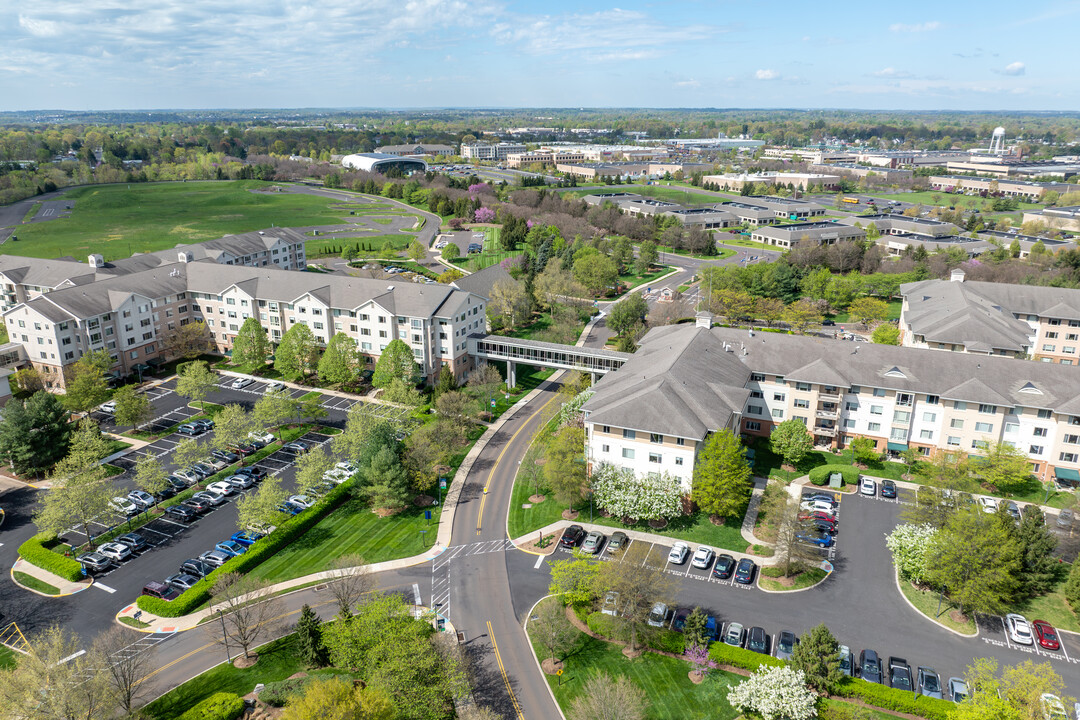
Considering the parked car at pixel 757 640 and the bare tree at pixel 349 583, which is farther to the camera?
the bare tree at pixel 349 583

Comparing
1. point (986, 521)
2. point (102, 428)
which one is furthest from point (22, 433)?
point (986, 521)

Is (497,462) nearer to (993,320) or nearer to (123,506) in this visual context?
(123,506)

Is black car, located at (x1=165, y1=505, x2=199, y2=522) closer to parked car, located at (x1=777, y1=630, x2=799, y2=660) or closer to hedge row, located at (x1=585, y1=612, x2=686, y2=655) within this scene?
hedge row, located at (x1=585, y1=612, x2=686, y2=655)

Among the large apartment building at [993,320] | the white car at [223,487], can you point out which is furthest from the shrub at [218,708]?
the large apartment building at [993,320]

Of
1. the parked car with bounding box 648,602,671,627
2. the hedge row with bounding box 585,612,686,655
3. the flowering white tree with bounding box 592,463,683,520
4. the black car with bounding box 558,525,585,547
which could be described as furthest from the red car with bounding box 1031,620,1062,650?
the black car with bounding box 558,525,585,547

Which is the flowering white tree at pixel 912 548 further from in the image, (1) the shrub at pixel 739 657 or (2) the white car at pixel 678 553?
(2) the white car at pixel 678 553

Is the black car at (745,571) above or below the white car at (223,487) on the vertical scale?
below
